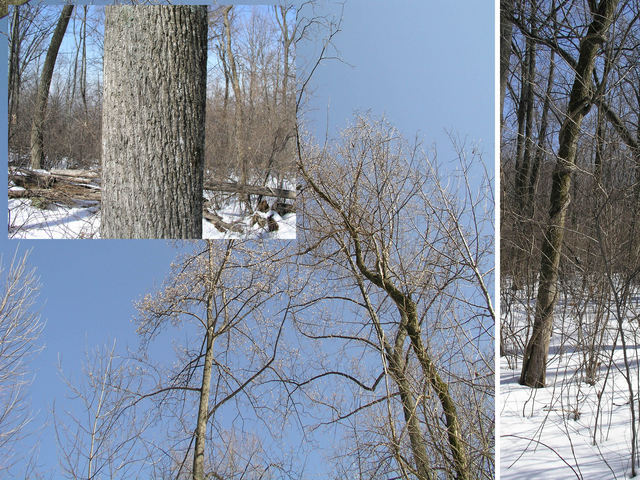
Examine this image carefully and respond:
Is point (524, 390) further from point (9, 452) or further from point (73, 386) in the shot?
point (9, 452)

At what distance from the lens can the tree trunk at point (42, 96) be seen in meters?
3.05

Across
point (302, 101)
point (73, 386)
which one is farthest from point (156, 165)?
point (73, 386)

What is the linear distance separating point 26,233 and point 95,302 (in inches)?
19.8

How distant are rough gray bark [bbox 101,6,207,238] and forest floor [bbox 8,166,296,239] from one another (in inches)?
3.0

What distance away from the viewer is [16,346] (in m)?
3.20

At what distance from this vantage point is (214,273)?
3.37 metres

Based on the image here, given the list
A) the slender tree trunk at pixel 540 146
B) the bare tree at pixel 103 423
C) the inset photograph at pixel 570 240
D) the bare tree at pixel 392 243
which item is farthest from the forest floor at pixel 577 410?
the bare tree at pixel 103 423

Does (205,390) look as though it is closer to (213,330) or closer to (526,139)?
(213,330)

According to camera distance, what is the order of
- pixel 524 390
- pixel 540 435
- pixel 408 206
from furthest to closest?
pixel 408 206
pixel 524 390
pixel 540 435

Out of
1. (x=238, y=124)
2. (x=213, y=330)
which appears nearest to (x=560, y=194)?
(x=238, y=124)

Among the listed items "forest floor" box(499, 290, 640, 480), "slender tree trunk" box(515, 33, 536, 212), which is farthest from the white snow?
"forest floor" box(499, 290, 640, 480)

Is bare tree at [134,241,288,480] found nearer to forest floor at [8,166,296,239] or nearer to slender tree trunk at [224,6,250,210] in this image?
forest floor at [8,166,296,239]

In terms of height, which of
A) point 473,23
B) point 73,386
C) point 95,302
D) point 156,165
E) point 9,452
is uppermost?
point 473,23

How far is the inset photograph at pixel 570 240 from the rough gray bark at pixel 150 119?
1648 millimetres
